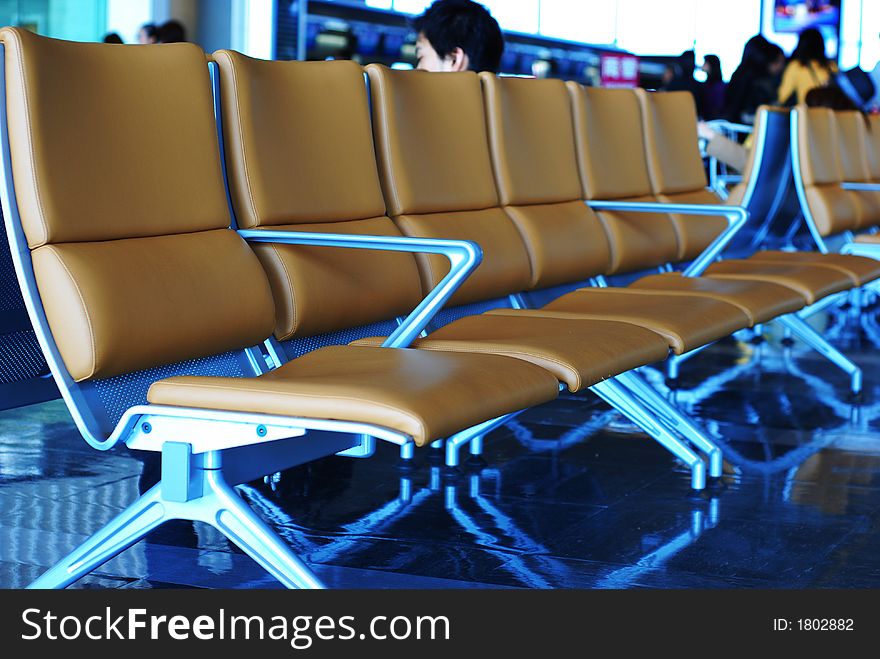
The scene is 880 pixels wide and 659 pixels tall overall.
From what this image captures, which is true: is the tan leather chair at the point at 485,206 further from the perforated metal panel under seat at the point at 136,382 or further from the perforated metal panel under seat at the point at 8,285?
the perforated metal panel under seat at the point at 8,285

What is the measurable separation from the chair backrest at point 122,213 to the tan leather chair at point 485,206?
52 cm

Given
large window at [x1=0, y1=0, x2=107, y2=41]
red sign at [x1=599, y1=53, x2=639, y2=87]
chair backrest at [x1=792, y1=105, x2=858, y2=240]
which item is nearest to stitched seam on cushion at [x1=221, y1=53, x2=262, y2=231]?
chair backrest at [x1=792, y1=105, x2=858, y2=240]

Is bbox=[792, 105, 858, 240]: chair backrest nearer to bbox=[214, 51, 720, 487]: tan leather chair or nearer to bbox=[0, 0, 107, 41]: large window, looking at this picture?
bbox=[214, 51, 720, 487]: tan leather chair

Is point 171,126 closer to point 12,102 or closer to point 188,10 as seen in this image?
point 12,102

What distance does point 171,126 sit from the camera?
7.78 ft

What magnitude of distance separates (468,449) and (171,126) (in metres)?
1.54

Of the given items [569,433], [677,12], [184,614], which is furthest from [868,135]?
[677,12]

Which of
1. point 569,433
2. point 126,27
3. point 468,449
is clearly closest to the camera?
point 468,449

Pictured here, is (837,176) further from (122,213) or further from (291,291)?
(122,213)

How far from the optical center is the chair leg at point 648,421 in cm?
316

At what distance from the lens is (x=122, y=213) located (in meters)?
2.25

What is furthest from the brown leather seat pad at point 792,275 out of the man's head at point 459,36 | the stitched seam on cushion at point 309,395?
the stitched seam on cushion at point 309,395

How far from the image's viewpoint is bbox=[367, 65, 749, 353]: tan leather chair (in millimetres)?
3080

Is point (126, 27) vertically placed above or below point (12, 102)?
above
